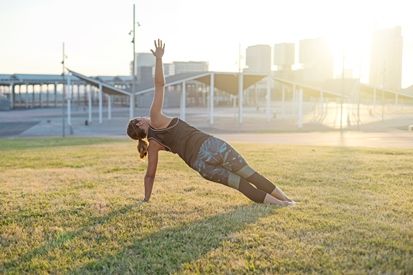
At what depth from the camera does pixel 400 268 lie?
3.45m

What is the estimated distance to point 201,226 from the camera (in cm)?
462

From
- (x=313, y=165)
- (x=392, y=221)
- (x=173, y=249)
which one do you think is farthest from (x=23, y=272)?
(x=313, y=165)

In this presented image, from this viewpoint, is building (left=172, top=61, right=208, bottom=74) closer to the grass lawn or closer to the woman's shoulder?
the grass lawn

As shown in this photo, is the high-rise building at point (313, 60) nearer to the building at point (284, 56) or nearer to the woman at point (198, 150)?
the building at point (284, 56)

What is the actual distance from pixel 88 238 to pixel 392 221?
293cm

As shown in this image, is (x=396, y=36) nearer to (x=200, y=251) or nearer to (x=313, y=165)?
(x=313, y=165)

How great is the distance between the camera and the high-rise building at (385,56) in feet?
184

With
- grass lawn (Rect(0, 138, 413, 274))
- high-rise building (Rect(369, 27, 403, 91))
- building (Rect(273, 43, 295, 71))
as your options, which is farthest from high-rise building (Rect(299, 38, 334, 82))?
grass lawn (Rect(0, 138, 413, 274))

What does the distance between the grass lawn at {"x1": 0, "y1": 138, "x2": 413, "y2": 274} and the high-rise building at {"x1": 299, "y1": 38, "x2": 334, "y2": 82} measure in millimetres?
81165

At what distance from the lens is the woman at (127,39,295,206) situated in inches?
205

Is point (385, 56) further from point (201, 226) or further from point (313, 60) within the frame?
point (201, 226)

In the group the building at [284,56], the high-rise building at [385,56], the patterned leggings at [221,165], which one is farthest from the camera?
the building at [284,56]

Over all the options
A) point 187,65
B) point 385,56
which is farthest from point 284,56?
point 385,56

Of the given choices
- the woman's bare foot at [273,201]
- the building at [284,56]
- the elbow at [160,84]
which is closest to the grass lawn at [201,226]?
the woman's bare foot at [273,201]
